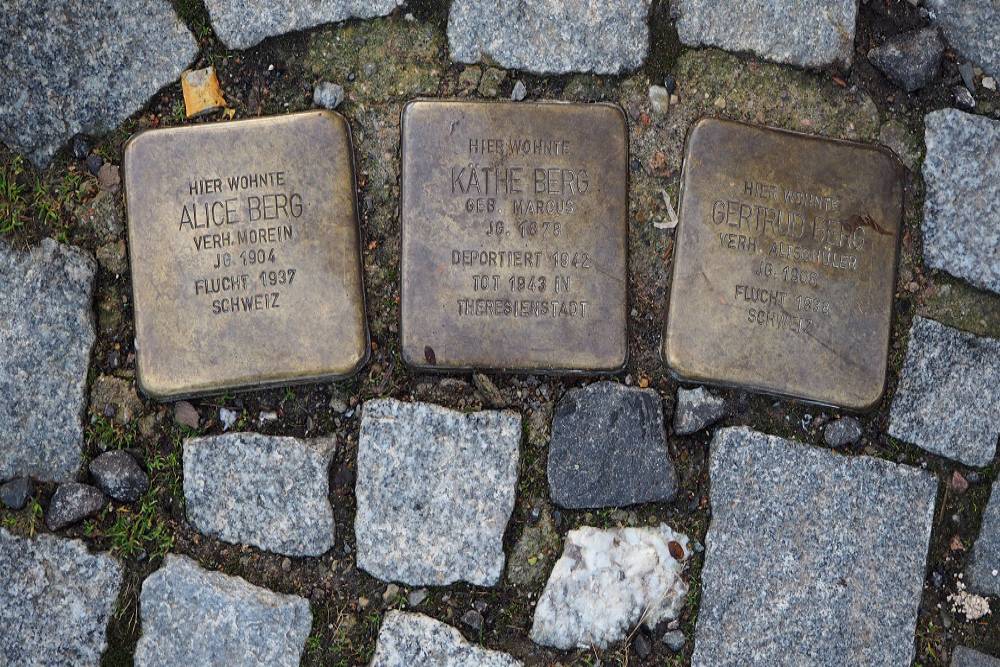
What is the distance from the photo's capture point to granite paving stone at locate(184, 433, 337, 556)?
1.83 metres

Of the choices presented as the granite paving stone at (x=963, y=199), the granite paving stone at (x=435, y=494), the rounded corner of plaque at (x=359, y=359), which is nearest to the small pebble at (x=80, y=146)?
the rounded corner of plaque at (x=359, y=359)

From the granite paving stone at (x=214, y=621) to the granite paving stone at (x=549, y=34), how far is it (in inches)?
51.9

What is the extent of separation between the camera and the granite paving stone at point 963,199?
6.23 ft

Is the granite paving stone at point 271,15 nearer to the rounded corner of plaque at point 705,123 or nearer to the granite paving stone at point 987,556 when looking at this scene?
the rounded corner of plaque at point 705,123

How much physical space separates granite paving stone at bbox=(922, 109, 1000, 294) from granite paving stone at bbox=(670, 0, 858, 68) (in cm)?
34

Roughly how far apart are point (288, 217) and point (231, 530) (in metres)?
0.72

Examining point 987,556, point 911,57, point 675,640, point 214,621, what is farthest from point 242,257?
point 987,556

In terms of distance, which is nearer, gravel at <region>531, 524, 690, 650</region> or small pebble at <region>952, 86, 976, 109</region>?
gravel at <region>531, 524, 690, 650</region>

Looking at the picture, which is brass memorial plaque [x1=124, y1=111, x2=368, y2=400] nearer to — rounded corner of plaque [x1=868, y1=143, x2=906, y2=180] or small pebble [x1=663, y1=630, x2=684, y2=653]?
small pebble [x1=663, y1=630, x2=684, y2=653]

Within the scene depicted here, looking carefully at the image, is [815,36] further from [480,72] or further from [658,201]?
[480,72]

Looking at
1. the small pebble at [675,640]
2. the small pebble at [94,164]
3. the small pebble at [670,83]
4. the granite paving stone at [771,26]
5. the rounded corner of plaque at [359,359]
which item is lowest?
the small pebble at [675,640]

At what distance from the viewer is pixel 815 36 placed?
1.90m

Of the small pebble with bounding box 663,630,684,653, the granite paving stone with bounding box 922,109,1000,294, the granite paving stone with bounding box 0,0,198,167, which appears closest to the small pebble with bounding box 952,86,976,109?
the granite paving stone with bounding box 922,109,1000,294

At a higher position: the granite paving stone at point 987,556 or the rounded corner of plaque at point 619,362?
the rounded corner of plaque at point 619,362
